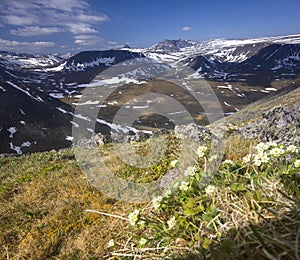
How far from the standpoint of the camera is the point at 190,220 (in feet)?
9.95

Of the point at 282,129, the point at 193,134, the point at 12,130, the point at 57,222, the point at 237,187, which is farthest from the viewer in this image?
the point at 12,130

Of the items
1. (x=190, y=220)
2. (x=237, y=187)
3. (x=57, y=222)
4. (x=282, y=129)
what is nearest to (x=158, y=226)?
(x=190, y=220)

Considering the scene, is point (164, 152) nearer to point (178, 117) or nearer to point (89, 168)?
point (89, 168)

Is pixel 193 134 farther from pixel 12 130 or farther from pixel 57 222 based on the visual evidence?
pixel 12 130

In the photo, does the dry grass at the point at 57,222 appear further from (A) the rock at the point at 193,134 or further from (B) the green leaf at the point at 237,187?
(A) the rock at the point at 193,134

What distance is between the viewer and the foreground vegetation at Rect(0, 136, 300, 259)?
237 cm

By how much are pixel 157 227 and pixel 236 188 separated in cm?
105

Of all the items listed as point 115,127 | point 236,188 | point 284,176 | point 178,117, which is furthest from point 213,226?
point 178,117

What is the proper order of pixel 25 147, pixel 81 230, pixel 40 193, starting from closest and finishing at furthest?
1. pixel 81 230
2. pixel 40 193
3. pixel 25 147

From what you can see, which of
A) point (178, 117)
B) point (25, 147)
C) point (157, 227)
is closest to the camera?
point (157, 227)

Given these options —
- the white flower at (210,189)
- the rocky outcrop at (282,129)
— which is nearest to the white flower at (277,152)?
the white flower at (210,189)

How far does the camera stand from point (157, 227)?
320 centimetres

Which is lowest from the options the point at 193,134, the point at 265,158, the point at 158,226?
the point at 158,226

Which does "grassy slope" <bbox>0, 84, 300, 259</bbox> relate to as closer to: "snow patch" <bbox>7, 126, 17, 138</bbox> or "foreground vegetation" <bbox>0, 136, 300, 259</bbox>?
"foreground vegetation" <bbox>0, 136, 300, 259</bbox>
